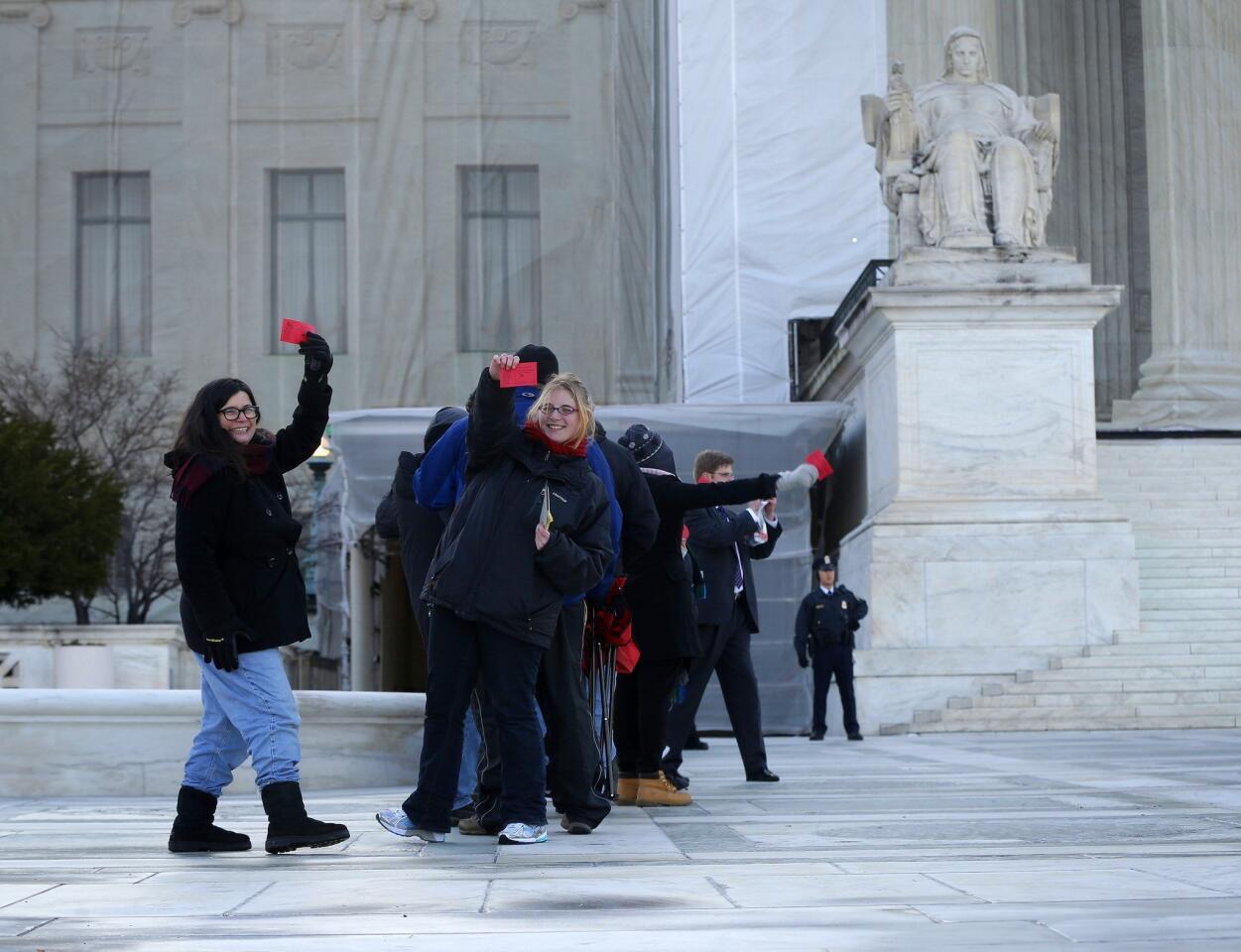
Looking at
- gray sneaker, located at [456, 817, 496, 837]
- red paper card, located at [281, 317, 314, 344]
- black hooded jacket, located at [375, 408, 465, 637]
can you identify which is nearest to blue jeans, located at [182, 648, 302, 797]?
gray sneaker, located at [456, 817, 496, 837]

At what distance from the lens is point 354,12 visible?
31938 millimetres

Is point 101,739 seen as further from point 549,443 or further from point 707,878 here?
point 707,878

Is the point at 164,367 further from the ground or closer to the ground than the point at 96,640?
further from the ground

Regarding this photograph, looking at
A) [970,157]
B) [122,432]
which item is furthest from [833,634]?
[122,432]

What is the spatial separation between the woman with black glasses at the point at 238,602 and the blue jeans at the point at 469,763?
132cm

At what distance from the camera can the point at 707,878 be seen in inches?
207

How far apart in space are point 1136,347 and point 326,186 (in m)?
12.9

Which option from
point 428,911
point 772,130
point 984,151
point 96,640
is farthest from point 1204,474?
point 428,911

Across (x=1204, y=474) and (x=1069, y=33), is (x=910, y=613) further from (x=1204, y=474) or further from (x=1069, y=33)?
(x=1069, y=33)

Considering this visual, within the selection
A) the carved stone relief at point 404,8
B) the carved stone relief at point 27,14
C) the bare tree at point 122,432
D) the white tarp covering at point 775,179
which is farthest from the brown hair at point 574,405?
Answer: the carved stone relief at point 27,14

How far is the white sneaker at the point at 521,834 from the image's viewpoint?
20.9ft

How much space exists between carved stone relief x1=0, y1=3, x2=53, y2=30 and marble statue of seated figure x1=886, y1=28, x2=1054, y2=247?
18.4m

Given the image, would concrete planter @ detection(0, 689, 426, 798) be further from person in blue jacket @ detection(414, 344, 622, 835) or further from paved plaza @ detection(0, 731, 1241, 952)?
person in blue jacket @ detection(414, 344, 622, 835)

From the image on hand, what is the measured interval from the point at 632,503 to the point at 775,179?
16442 mm
